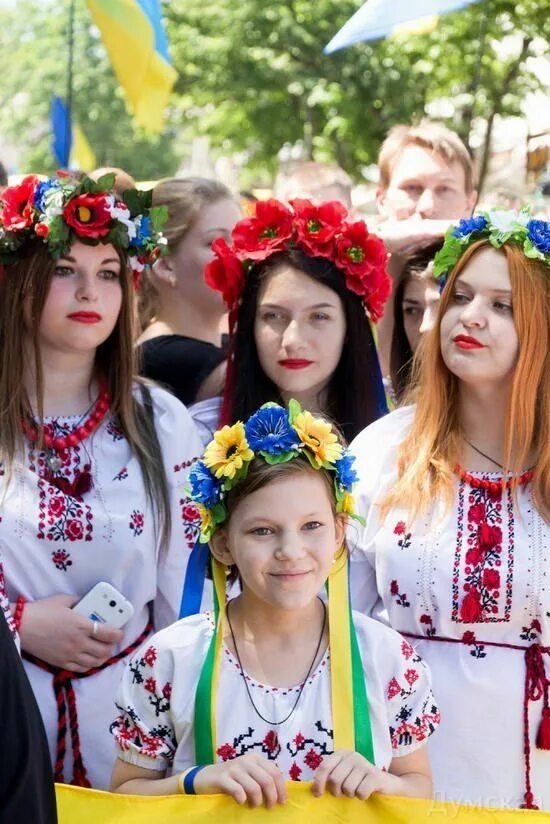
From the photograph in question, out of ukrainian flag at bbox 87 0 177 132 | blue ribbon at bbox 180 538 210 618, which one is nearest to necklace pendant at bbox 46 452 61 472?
blue ribbon at bbox 180 538 210 618

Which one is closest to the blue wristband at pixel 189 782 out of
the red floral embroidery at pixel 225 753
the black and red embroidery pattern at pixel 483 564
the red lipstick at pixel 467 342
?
the red floral embroidery at pixel 225 753

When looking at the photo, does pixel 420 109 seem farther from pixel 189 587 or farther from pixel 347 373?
pixel 189 587

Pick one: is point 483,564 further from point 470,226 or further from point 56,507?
point 56,507

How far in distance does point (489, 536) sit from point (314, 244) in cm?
136

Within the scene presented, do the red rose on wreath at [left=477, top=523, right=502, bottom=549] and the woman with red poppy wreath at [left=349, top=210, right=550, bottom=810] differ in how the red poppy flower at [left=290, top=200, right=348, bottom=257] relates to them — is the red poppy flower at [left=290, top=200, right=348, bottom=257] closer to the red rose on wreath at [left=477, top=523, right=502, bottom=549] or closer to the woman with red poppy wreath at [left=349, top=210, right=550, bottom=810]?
Result: the woman with red poppy wreath at [left=349, top=210, right=550, bottom=810]

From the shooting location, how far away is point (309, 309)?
4.14m

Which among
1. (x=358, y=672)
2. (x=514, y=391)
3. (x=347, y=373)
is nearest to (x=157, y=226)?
(x=347, y=373)

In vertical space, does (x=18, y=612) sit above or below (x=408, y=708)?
above

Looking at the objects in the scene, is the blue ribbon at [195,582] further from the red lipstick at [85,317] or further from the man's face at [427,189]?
the man's face at [427,189]

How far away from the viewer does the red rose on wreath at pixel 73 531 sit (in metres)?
3.45

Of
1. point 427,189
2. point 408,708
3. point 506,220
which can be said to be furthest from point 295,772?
point 427,189

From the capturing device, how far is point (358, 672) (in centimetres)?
277

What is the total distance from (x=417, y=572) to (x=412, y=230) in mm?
1903

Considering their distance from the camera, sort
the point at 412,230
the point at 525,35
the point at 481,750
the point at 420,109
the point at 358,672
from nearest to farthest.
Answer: the point at 358,672
the point at 481,750
the point at 412,230
the point at 525,35
the point at 420,109
